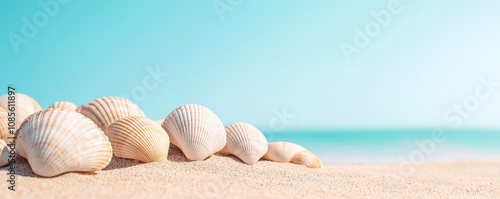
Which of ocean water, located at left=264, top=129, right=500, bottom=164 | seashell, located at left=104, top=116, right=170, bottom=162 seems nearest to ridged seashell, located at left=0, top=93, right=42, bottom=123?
seashell, located at left=104, top=116, right=170, bottom=162

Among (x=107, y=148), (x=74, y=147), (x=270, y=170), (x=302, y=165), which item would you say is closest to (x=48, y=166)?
(x=74, y=147)

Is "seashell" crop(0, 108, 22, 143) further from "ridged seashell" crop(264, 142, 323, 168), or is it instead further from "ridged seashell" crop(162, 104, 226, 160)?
"ridged seashell" crop(264, 142, 323, 168)

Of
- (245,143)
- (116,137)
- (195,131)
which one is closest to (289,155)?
(245,143)

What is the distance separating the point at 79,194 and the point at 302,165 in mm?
3732

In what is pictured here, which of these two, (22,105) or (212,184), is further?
(22,105)

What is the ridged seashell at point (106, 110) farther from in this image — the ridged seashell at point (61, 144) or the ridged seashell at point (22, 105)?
the ridged seashell at point (22, 105)

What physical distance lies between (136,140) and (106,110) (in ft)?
3.53

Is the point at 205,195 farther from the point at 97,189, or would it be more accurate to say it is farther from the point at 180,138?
the point at 180,138

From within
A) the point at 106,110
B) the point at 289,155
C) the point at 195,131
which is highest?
the point at 289,155

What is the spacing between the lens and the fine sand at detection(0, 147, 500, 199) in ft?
9.80

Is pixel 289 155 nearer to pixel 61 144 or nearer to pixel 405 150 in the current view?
pixel 61 144

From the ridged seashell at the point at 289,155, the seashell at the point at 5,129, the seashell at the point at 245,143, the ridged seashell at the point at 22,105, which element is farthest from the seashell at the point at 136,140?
the ridged seashell at the point at 22,105

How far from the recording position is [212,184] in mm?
3432

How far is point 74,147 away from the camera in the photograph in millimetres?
3311
